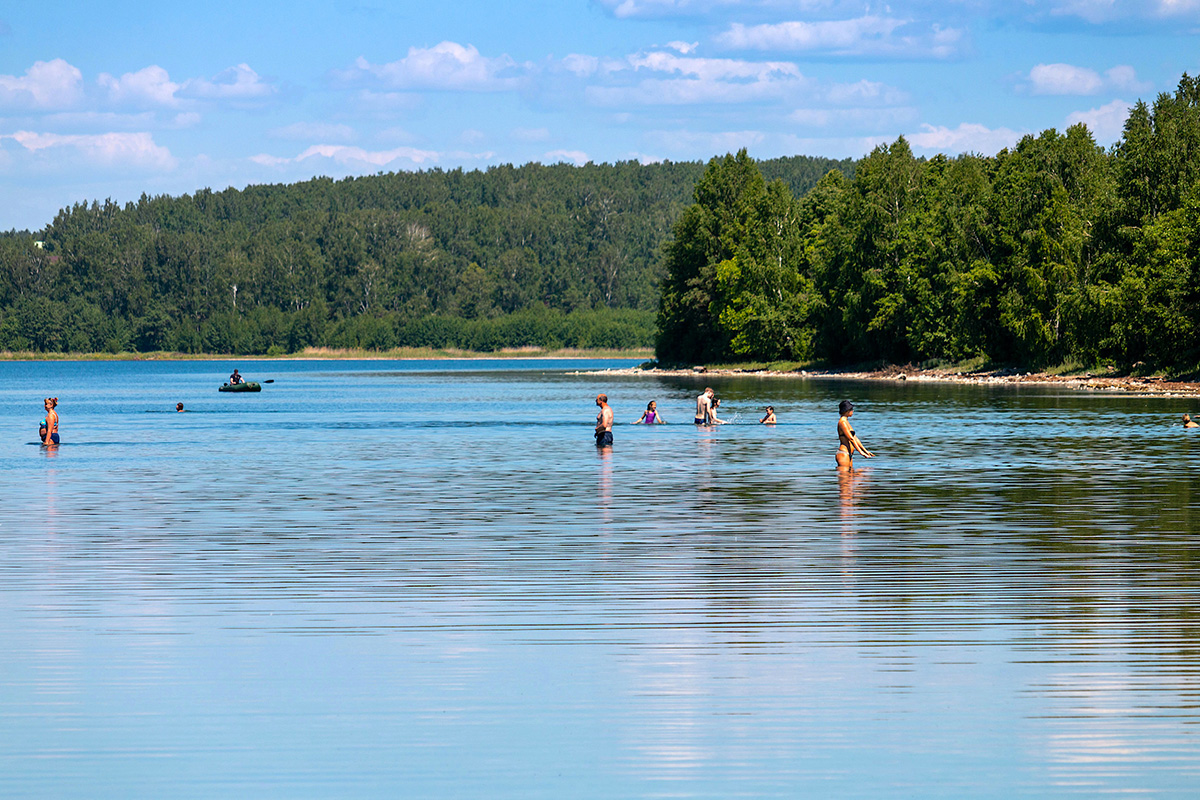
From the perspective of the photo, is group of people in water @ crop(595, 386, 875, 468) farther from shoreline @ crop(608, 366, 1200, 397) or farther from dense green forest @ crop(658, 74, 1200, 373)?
dense green forest @ crop(658, 74, 1200, 373)

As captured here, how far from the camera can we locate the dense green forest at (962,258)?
9225 cm

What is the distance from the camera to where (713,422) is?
60.8m

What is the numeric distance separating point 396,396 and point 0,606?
92.1 m

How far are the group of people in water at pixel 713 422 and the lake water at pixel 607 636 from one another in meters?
0.76

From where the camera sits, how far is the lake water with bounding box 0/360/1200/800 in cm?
1118

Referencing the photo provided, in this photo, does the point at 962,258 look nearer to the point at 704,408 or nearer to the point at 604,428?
the point at 704,408

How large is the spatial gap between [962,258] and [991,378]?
12.6 metres

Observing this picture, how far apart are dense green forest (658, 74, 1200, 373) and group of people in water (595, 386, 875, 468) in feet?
125

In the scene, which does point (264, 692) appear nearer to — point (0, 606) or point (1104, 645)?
point (0, 606)

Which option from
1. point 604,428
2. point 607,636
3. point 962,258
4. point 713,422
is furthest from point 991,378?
point 607,636

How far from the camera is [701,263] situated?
165375mm

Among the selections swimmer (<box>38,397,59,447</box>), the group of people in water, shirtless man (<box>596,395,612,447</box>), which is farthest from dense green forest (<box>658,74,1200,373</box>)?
swimmer (<box>38,397,59,447</box>)

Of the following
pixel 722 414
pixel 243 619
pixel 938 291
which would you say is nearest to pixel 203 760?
pixel 243 619

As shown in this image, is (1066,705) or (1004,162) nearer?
(1066,705)
